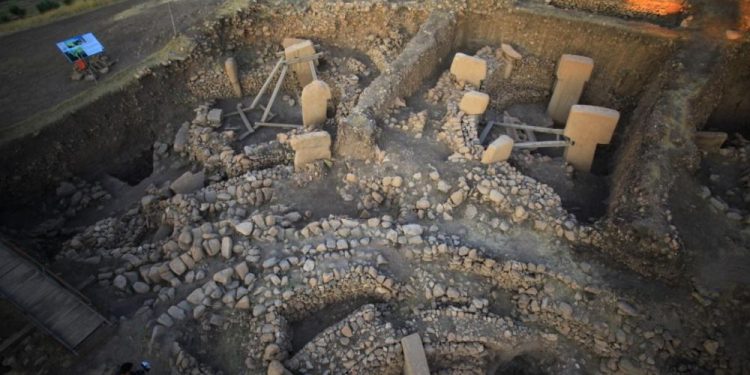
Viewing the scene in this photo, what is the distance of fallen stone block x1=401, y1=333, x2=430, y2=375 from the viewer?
20.8 feet

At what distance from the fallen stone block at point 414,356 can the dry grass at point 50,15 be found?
39.0 ft

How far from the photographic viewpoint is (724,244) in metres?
7.05

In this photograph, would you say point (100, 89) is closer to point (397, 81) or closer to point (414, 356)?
point (397, 81)

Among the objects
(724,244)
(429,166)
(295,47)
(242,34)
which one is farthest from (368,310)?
(242,34)

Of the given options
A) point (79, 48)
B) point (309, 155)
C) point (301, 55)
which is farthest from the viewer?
point (301, 55)

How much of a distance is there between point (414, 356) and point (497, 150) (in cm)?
388

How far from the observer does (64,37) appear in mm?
11188

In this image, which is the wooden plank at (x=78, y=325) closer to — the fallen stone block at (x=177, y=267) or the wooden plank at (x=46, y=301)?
the wooden plank at (x=46, y=301)

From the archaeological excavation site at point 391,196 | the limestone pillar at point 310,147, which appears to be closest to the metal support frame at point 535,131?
the archaeological excavation site at point 391,196

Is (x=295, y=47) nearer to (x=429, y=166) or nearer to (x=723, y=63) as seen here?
(x=429, y=166)

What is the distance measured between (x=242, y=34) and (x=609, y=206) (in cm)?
909

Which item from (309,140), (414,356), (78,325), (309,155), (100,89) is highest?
(100,89)

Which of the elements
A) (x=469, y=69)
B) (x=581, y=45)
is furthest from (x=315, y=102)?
(x=581, y=45)

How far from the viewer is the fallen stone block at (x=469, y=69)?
384 inches
